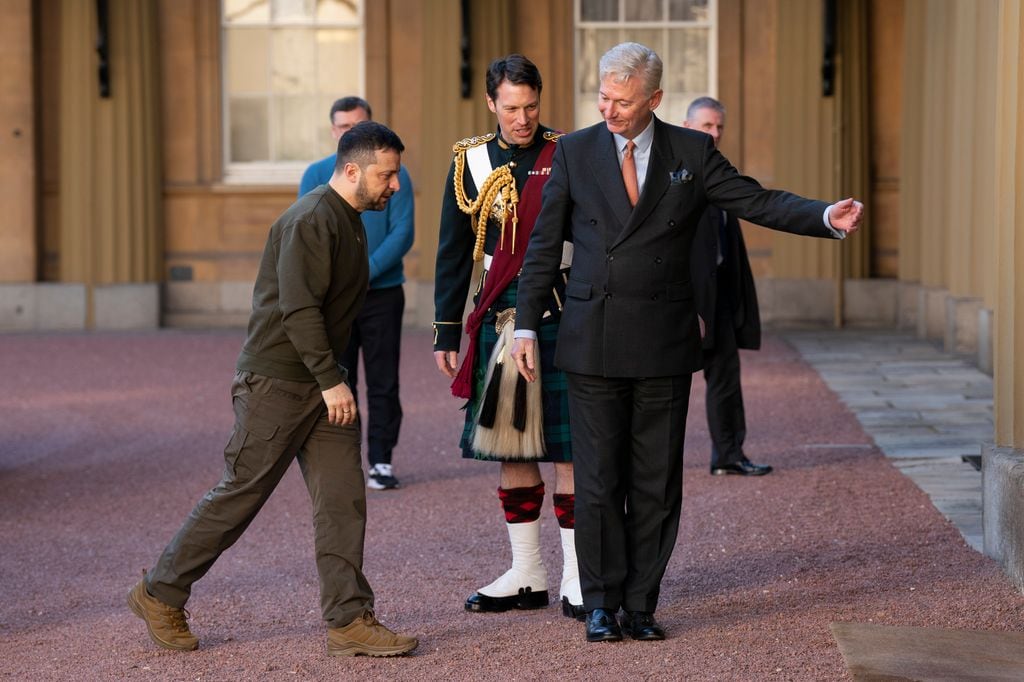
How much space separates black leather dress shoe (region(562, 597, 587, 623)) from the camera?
213 inches

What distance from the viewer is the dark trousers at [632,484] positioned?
515cm

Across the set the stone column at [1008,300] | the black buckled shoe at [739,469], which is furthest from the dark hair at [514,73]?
the black buckled shoe at [739,469]

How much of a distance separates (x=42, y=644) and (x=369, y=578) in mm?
1302

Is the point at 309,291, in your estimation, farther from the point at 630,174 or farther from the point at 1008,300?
the point at 1008,300

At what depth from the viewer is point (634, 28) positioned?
57.5 ft

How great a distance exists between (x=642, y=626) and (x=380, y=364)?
334 cm

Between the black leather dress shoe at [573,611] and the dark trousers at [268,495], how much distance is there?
71 cm

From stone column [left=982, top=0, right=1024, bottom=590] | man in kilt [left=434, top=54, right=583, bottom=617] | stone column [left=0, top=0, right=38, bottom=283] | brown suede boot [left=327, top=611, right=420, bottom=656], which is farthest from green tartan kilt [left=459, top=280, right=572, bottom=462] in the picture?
stone column [left=0, top=0, right=38, bottom=283]

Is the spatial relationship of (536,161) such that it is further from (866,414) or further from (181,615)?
(866,414)

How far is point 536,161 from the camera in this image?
18.3ft

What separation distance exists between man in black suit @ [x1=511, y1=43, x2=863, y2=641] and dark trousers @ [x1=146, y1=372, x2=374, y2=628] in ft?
2.15

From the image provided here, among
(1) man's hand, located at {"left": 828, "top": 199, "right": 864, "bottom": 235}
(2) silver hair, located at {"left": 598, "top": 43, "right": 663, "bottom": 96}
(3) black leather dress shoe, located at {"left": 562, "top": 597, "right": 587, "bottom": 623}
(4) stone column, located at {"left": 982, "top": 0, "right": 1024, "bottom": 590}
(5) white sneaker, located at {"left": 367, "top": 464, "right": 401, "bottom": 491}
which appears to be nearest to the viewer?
(1) man's hand, located at {"left": 828, "top": 199, "right": 864, "bottom": 235}

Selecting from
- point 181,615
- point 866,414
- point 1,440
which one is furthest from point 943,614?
point 1,440

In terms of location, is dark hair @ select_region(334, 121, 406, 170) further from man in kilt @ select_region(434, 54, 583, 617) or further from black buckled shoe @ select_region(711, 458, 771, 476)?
black buckled shoe @ select_region(711, 458, 771, 476)
